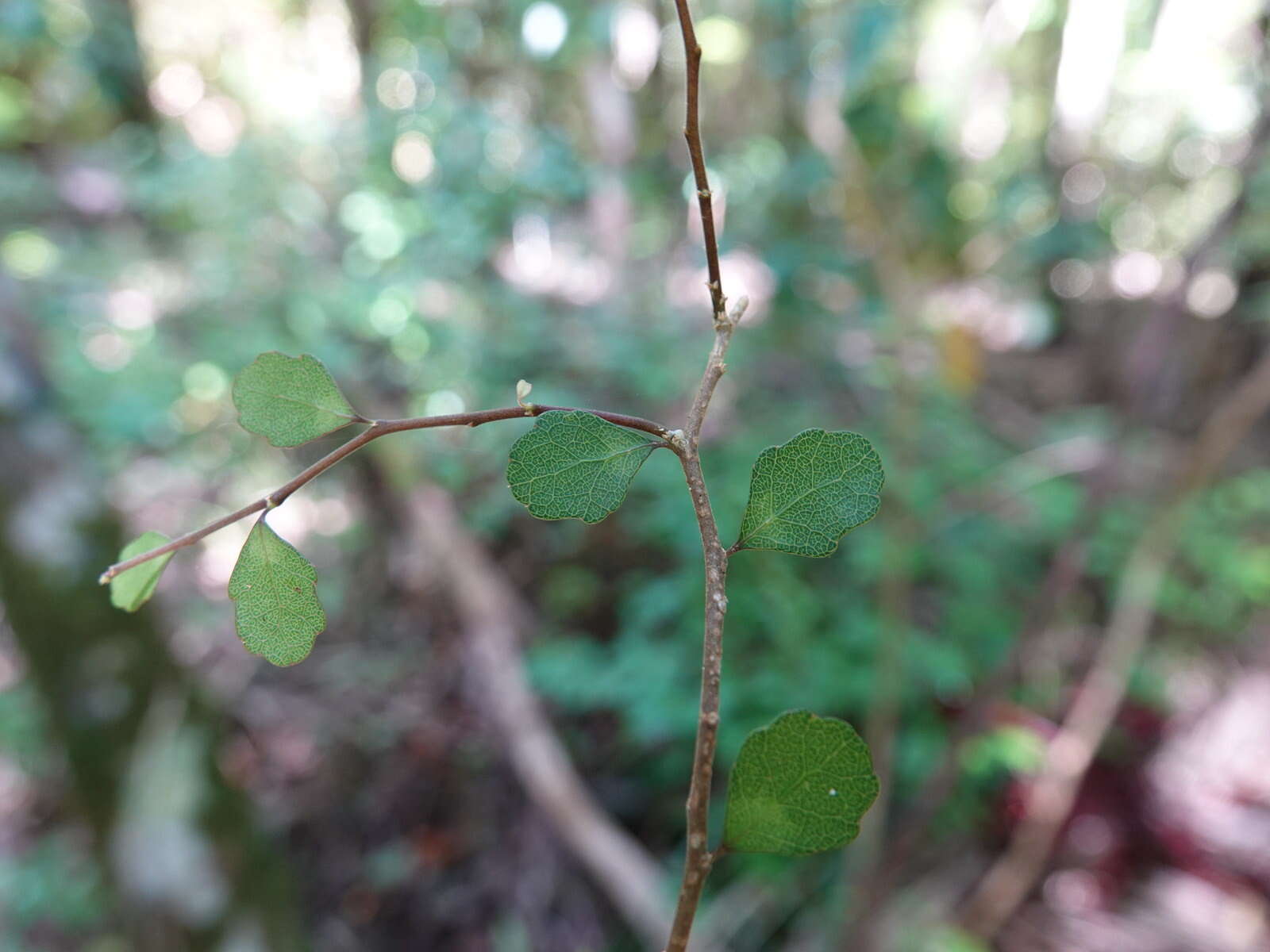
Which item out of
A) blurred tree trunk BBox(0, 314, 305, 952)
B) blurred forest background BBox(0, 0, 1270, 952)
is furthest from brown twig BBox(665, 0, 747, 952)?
blurred tree trunk BBox(0, 314, 305, 952)

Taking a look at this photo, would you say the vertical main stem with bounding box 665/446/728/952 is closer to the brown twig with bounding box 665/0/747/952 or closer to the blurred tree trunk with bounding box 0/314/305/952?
the brown twig with bounding box 665/0/747/952

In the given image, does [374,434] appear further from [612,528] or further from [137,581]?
[612,528]

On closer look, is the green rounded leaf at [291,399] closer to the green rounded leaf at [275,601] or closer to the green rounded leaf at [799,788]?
the green rounded leaf at [275,601]

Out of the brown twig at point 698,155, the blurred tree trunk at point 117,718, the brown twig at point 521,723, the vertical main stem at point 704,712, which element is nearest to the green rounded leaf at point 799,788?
the vertical main stem at point 704,712

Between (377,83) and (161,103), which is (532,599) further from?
(161,103)

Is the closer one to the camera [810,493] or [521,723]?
[810,493]

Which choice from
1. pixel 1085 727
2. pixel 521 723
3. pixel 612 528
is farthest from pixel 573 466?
pixel 612 528

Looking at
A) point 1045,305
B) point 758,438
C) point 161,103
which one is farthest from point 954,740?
point 161,103
